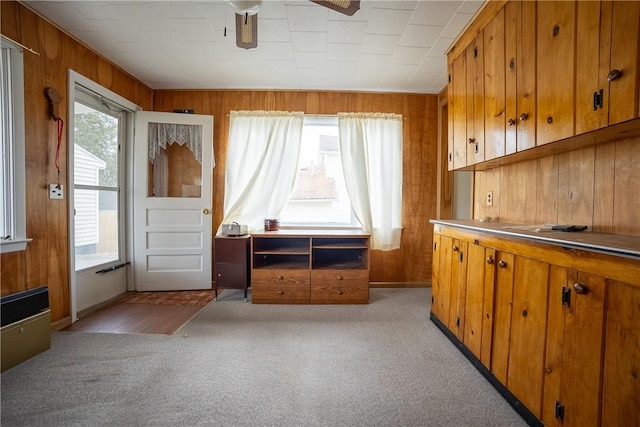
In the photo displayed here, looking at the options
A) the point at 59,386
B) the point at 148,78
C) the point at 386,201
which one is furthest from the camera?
the point at 386,201

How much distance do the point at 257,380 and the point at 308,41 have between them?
2.60m

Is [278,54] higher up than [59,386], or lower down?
higher up

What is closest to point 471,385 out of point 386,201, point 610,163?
point 610,163

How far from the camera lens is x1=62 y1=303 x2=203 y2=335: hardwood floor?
235cm

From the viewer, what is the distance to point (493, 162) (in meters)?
2.04

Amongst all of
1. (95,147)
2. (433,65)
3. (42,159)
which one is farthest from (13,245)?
(433,65)

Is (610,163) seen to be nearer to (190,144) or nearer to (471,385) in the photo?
(471,385)

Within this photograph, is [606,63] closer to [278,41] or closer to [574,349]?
[574,349]

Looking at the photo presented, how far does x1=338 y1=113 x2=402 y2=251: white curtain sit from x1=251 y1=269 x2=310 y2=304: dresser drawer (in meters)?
1.01

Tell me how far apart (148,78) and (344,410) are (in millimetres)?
3697

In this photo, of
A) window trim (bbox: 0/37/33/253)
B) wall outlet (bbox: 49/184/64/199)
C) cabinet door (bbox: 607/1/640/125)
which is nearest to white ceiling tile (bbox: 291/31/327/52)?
cabinet door (bbox: 607/1/640/125)

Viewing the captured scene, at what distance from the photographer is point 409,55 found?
2.66 metres

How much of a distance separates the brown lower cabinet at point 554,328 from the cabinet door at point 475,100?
655mm

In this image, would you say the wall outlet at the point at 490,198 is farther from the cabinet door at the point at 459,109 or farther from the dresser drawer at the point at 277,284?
the dresser drawer at the point at 277,284
